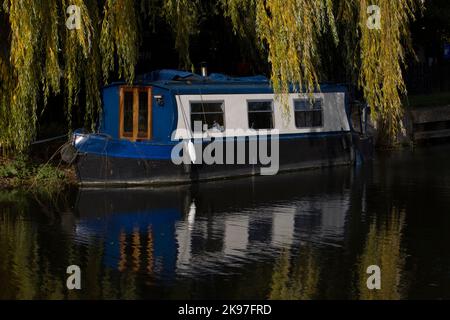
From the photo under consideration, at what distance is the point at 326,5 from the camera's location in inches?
754

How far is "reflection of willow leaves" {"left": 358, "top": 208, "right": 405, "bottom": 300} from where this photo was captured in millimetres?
10023

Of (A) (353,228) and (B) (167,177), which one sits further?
(B) (167,177)

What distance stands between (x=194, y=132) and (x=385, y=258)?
26.4 ft

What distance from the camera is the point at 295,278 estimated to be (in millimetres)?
10711

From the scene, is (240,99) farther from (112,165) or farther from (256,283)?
(256,283)

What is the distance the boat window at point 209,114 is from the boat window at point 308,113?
2.28m

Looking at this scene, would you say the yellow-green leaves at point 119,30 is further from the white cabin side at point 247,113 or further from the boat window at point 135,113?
the white cabin side at point 247,113

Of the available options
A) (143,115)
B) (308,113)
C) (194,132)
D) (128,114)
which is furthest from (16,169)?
(308,113)

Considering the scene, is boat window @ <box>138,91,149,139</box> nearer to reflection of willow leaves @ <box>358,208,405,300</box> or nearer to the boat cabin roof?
the boat cabin roof

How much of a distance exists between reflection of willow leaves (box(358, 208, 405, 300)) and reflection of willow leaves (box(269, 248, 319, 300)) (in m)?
0.57

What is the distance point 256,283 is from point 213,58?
16738 mm

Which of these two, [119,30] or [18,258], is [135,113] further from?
[18,258]

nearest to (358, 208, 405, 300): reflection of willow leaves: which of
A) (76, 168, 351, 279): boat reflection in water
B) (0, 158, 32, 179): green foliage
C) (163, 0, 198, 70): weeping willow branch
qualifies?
(76, 168, 351, 279): boat reflection in water
